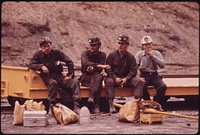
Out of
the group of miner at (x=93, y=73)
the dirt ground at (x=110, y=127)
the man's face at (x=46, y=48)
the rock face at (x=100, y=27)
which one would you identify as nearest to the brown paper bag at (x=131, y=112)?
the dirt ground at (x=110, y=127)

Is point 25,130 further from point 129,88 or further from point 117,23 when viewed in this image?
point 117,23

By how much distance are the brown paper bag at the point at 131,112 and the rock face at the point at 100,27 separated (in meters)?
14.4

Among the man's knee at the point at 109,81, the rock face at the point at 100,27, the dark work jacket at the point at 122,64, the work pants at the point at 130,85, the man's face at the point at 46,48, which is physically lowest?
the work pants at the point at 130,85

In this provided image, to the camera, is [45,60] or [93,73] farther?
[93,73]

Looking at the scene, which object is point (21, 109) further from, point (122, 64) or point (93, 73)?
point (122, 64)

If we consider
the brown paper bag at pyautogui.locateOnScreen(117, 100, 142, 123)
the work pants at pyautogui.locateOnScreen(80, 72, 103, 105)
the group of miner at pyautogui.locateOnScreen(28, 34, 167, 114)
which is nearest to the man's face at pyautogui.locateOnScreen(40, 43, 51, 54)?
the group of miner at pyautogui.locateOnScreen(28, 34, 167, 114)

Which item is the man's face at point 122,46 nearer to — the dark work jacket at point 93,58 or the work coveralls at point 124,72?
the work coveralls at point 124,72

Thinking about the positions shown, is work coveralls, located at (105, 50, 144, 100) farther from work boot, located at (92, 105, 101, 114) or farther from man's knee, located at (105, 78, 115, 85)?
work boot, located at (92, 105, 101, 114)

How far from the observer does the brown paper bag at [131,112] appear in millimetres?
9664

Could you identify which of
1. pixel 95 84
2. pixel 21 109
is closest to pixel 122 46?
pixel 95 84

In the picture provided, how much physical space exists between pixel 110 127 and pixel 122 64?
7.36ft

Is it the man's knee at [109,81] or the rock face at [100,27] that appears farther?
the rock face at [100,27]

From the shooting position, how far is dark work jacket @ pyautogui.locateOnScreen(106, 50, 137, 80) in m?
11.1

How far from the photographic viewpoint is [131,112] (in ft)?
31.8
